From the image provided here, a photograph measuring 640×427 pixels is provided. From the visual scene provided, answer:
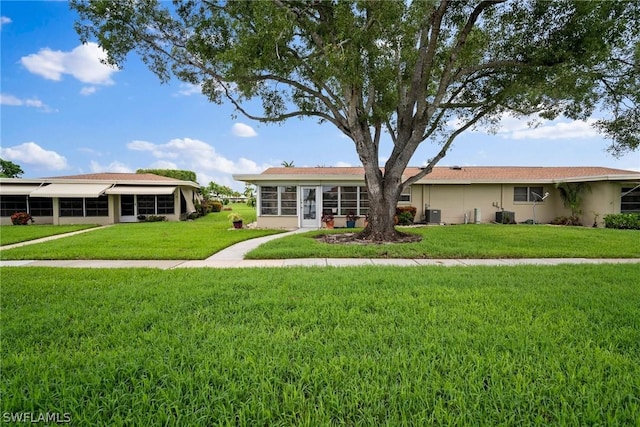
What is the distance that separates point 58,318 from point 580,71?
14.0m

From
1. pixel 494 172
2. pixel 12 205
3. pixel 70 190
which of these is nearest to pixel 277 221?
pixel 70 190

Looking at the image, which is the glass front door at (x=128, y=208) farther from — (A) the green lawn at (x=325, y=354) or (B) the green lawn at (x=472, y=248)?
(A) the green lawn at (x=325, y=354)

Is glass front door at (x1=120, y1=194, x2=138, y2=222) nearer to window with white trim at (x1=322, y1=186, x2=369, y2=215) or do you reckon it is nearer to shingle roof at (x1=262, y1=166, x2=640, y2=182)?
shingle roof at (x1=262, y1=166, x2=640, y2=182)

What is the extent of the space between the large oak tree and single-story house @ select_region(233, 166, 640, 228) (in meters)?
5.29

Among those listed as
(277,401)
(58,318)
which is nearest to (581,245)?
(277,401)

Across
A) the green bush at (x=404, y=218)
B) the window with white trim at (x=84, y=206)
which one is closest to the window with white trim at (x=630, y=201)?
the green bush at (x=404, y=218)

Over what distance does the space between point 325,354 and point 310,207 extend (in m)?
14.4

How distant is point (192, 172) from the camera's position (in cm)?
4319

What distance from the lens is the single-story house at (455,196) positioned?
54.1ft

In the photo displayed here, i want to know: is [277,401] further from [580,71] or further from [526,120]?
[526,120]

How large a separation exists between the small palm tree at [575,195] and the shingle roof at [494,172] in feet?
1.57

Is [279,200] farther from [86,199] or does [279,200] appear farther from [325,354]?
[325,354]

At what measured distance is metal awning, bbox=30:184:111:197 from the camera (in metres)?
18.5

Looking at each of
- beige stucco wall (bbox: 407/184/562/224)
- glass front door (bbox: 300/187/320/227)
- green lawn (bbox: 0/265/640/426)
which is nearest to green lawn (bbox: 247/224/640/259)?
green lawn (bbox: 0/265/640/426)
